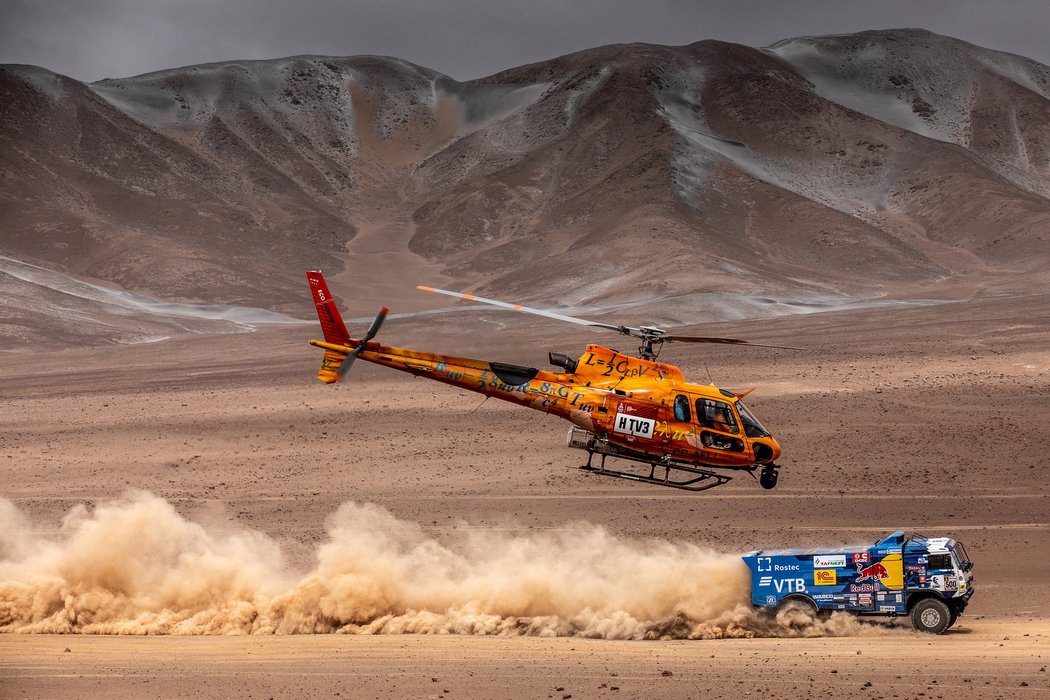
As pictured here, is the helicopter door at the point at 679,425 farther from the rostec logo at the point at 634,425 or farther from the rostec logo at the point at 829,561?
the rostec logo at the point at 829,561

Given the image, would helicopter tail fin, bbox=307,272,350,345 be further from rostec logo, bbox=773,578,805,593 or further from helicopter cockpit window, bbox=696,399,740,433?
rostec logo, bbox=773,578,805,593

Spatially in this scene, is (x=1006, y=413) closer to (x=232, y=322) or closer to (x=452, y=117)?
(x=232, y=322)

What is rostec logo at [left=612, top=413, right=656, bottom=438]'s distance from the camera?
2498 centimetres

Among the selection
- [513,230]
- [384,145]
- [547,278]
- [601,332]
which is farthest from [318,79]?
[601,332]

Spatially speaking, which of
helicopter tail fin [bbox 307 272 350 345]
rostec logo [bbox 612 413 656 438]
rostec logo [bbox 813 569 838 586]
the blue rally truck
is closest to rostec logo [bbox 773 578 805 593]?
the blue rally truck

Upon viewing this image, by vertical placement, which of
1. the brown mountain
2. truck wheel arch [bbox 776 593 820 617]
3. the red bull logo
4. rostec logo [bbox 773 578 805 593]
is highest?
the brown mountain

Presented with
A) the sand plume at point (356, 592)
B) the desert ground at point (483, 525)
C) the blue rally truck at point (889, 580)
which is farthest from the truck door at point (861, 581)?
the desert ground at point (483, 525)

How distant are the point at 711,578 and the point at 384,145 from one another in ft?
505

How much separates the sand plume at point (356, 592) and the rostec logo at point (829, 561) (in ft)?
3.82

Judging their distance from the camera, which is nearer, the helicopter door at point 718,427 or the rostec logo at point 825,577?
the helicopter door at point 718,427

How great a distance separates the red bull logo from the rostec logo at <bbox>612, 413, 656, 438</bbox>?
5.12m

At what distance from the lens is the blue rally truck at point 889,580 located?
24.6m

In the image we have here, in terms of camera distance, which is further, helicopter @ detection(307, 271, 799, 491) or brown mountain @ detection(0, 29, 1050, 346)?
brown mountain @ detection(0, 29, 1050, 346)

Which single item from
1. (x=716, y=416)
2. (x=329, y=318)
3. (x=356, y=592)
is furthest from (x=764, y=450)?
(x=356, y=592)
